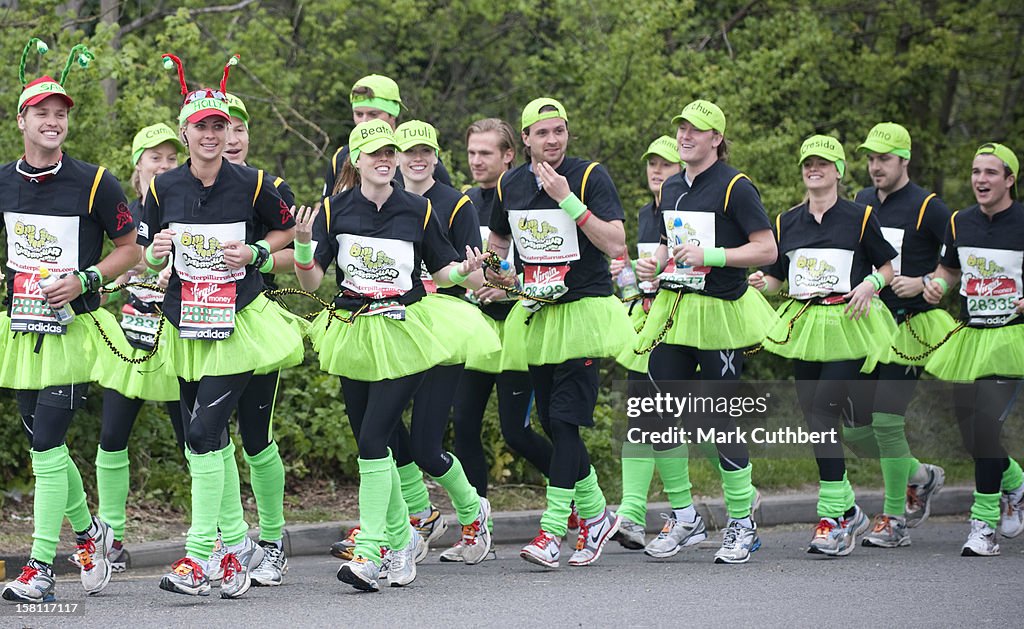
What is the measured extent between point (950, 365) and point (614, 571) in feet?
8.57

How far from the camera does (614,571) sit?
8219 millimetres

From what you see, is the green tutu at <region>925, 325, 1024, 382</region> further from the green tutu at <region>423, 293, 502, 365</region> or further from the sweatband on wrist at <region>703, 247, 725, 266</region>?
the green tutu at <region>423, 293, 502, 365</region>

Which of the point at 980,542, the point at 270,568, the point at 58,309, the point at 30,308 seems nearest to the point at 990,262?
the point at 980,542

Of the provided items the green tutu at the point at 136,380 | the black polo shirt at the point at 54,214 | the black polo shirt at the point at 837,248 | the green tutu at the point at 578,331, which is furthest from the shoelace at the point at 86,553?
the black polo shirt at the point at 837,248

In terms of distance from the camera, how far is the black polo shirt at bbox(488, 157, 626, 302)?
8.15m

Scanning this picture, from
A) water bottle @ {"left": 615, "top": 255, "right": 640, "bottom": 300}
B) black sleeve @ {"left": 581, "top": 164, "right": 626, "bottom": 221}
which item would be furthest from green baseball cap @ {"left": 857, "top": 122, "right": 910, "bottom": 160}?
black sleeve @ {"left": 581, "top": 164, "right": 626, "bottom": 221}

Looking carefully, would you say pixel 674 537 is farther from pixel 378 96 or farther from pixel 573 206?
pixel 378 96

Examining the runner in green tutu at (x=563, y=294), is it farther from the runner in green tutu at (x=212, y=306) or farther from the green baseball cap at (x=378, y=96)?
the runner in green tutu at (x=212, y=306)

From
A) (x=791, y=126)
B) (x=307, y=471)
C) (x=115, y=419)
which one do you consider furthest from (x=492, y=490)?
(x=791, y=126)

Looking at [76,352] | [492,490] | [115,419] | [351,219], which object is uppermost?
[351,219]

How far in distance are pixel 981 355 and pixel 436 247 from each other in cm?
358

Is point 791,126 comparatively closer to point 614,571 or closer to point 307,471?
point 307,471

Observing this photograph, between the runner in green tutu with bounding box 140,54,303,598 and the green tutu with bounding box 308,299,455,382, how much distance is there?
23cm

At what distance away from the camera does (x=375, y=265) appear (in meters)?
7.39
